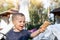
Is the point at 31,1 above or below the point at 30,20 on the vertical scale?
above

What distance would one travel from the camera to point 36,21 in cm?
309

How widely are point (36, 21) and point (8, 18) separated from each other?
43cm

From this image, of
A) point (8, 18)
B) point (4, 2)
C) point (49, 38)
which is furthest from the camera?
point (4, 2)

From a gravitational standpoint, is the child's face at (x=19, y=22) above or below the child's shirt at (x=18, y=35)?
above

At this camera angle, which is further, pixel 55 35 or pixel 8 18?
pixel 8 18

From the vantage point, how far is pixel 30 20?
315cm

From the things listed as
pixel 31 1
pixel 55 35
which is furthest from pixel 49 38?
pixel 31 1

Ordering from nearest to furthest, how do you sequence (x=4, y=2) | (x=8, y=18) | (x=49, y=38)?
(x=49, y=38) < (x=8, y=18) < (x=4, y=2)

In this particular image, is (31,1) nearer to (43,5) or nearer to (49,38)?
(43,5)

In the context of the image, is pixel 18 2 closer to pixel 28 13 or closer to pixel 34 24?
pixel 28 13

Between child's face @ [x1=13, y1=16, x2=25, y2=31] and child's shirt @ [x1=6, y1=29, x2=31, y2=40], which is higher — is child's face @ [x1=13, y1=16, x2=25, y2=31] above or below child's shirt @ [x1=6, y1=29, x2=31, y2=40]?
above

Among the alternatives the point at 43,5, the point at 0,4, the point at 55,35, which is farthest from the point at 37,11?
the point at 55,35

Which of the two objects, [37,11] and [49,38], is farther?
[37,11]

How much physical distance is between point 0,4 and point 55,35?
194cm
